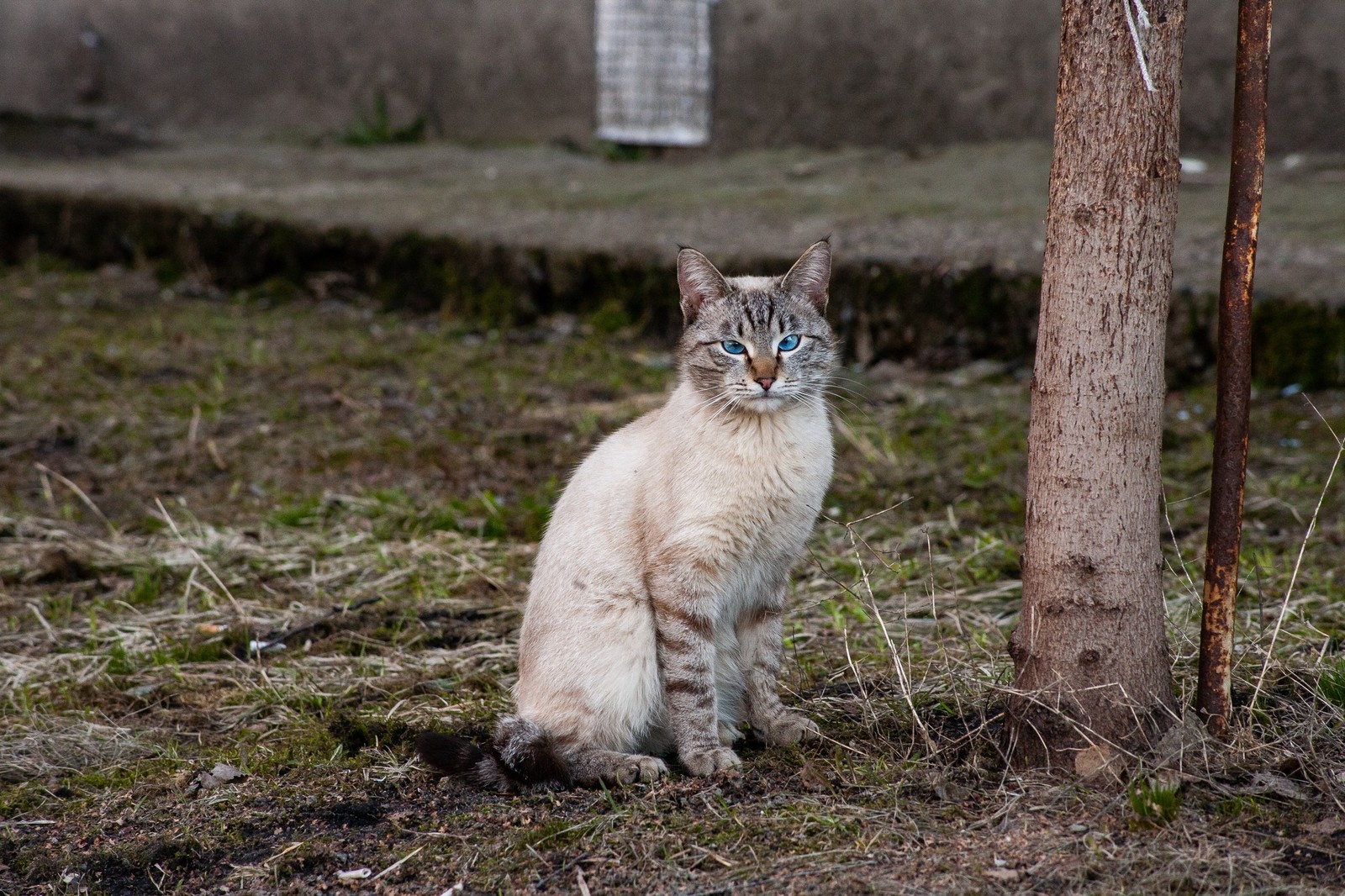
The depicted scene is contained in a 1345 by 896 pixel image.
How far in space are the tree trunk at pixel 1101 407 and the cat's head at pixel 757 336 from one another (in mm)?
657

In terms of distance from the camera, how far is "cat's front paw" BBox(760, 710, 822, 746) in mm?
2877

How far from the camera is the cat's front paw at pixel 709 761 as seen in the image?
2.77m

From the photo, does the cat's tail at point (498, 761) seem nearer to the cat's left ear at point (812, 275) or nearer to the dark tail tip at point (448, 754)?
the dark tail tip at point (448, 754)

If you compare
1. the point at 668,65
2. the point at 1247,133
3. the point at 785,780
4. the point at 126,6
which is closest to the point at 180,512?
the point at 785,780

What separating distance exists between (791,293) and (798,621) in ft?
3.37

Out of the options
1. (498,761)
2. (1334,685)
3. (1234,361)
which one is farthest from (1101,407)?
Answer: (498,761)

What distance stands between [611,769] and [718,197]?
5659 mm

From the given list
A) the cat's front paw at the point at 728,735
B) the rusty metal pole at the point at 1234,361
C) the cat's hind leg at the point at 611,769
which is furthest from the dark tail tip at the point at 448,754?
the rusty metal pole at the point at 1234,361

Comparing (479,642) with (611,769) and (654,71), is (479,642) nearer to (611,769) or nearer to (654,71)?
(611,769)

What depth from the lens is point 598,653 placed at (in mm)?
2844

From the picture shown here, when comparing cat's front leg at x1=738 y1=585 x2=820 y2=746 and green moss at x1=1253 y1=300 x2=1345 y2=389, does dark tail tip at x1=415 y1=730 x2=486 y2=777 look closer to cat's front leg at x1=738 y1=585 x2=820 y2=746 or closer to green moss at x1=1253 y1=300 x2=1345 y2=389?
cat's front leg at x1=738 y1=585 x2=820 y2=746

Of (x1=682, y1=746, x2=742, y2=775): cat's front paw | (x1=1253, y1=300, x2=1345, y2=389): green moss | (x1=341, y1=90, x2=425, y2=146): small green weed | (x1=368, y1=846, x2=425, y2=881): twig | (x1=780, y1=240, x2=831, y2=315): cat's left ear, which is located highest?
(x1=341, y1=90, x2=425, y2=146): small green weed

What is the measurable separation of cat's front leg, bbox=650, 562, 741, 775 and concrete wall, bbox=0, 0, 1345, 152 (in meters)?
6.04

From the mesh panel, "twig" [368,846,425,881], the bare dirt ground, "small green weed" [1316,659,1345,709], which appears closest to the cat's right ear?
"twig" [368,846,425,881]
